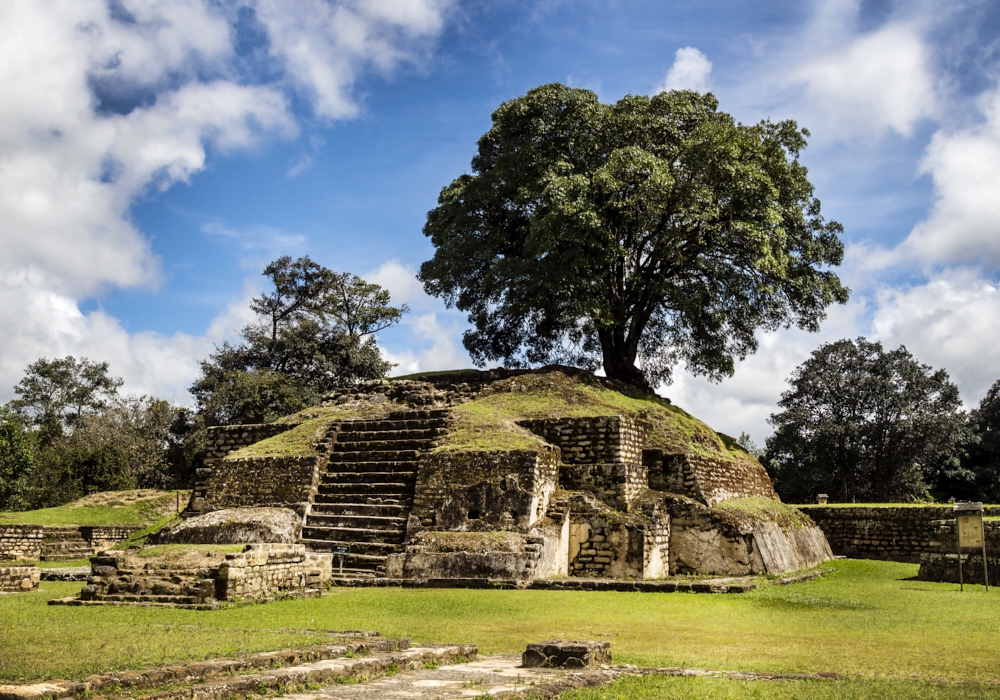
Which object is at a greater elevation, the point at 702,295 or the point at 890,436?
the point at 702,295

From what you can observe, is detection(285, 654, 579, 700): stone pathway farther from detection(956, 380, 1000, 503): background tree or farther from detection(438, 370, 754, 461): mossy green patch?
detection(956, 380, 1000, 503): background tree

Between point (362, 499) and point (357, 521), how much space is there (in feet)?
2.28

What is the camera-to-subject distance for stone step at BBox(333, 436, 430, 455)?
16.7 m

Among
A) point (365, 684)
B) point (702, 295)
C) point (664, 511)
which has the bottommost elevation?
point (365, 684)

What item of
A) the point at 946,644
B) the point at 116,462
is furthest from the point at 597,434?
the point at 116,462

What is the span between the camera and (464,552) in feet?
41.1

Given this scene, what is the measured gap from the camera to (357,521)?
15.0 m

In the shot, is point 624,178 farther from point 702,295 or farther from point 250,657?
point 250,657

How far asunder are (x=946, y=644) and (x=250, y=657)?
619 centimetres

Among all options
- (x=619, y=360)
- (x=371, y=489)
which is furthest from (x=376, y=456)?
(x=619, y=360)

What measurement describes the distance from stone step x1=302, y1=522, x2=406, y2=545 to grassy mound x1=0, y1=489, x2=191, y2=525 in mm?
9273

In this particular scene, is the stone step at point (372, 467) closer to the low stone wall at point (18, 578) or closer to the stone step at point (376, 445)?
the stone step at point (376, 445)

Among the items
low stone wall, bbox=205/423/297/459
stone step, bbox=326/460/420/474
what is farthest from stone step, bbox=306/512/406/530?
low stone wall, bbox=205/423/297/459

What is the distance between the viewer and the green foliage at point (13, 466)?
96.2 ft
